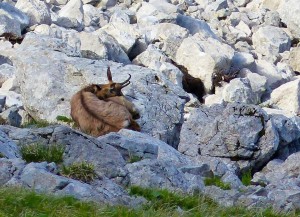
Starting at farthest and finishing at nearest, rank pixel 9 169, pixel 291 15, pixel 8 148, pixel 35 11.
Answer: pixel 291 15 < pixel 35 11 < pixel 8 148 < pixel 9 169

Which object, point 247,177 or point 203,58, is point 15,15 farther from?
point 247,177

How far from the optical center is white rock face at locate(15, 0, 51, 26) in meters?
30.5

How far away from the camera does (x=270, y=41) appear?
33.2m

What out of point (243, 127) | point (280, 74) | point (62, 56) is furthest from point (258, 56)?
point (243, 127)

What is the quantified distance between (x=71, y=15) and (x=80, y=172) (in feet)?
73.2

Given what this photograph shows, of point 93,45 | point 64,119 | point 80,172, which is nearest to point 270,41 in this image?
point 93,45

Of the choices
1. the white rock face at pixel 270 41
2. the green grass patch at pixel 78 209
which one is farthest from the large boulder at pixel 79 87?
the white rock face at pixel 270 41

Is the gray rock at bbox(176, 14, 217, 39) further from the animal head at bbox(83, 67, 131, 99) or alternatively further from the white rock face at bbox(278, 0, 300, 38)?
the animal head at bbox(83, 67, 131, 99)

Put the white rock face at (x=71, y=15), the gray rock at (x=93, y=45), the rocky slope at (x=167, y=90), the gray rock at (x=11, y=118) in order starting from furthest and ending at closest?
the white rock face at (x=71, y=15) < the gray rock at (x=93, y=45) < the gray rock at (x=11, y=118) < the rocky slope at (x=167, y=90)

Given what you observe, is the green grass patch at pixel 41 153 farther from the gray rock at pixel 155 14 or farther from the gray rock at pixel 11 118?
the gray rock at pixel 155 14

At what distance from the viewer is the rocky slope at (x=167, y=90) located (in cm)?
1161

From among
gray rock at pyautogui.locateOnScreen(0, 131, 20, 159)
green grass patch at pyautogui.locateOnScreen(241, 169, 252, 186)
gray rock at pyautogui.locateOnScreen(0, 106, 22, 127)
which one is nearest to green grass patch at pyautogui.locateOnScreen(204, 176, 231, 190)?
green grass patch at pyautogui.locateOnScreen(241, 169, 252, 186)

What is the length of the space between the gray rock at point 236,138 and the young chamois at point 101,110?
4.11ft

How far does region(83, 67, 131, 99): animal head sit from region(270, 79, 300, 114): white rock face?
779 centimetres
